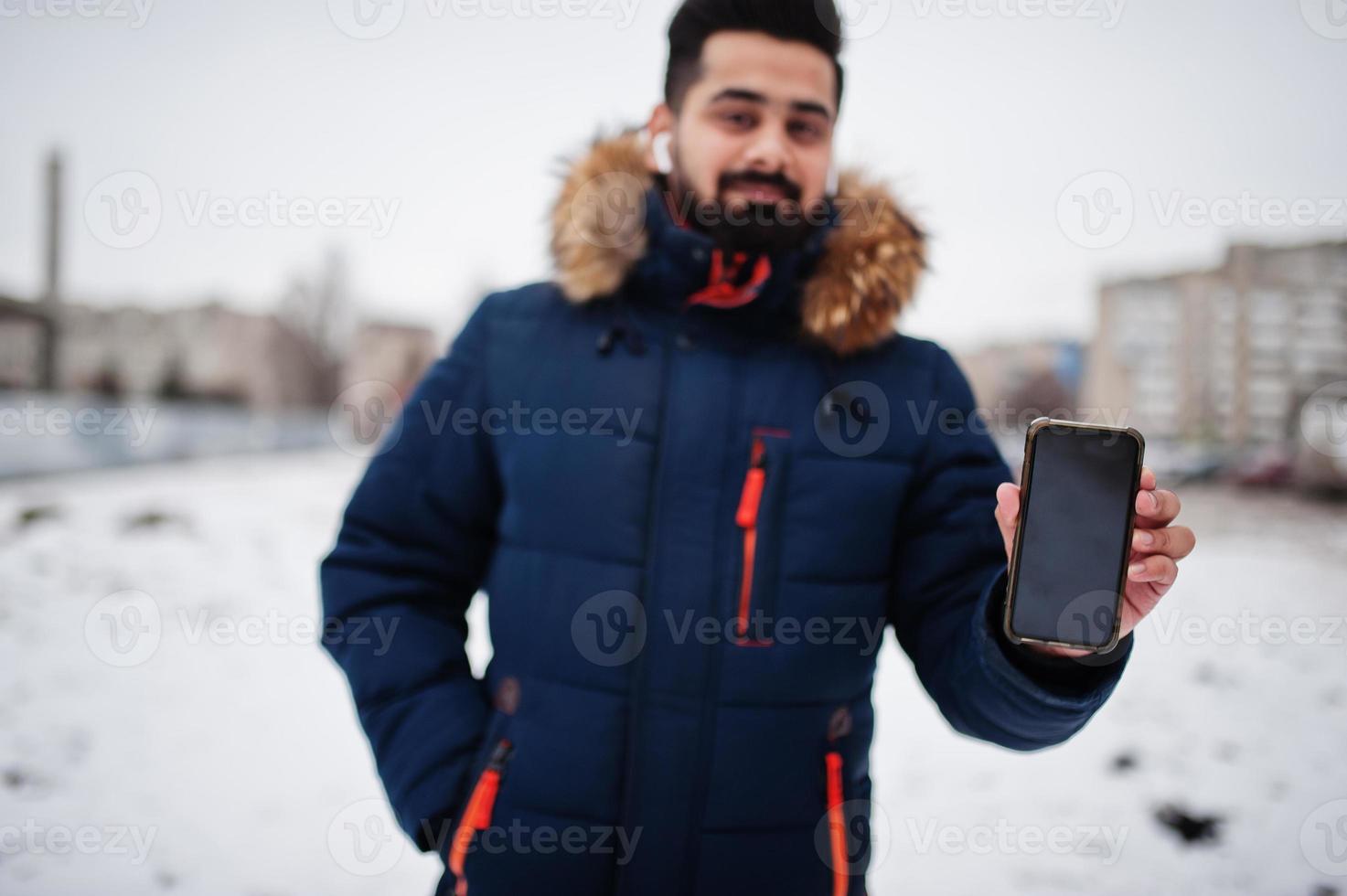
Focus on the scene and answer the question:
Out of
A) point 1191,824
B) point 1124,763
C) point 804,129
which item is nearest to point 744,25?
point 804,129

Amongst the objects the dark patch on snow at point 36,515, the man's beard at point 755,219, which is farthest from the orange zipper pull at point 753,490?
the dark patch on snow at point 36,515

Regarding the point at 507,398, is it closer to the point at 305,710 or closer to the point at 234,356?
the point at 305,710

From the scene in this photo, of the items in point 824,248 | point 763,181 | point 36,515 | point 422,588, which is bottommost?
point 36,515

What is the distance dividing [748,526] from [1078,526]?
49 cm

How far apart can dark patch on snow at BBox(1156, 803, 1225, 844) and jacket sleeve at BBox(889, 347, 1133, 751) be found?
269cm

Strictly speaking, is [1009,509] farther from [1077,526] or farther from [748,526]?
[748,526]

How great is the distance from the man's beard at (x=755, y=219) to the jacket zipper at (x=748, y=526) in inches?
15.6

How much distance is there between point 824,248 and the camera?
133cm

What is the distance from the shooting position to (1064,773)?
11.0 feet

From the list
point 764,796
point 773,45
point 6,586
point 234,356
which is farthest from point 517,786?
point 234,356

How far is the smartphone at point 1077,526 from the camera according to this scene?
2.93ft

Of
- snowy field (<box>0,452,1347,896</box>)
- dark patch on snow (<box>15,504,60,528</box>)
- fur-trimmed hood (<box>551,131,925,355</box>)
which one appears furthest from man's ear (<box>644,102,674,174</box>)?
dark patch on snow (<box>15,504,60,528</box>)

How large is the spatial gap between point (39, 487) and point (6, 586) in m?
3.19

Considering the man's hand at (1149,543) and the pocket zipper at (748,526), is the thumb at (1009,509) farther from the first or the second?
the pocket zipper at (748,526)
